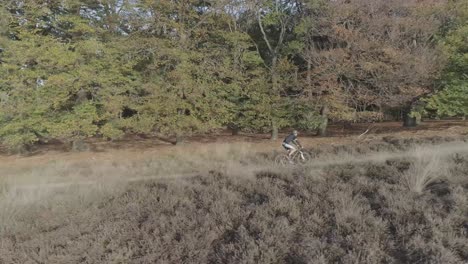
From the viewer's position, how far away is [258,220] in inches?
226

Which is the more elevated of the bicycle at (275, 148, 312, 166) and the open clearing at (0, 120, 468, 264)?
the open clearing at (0, 120, 468, 264)

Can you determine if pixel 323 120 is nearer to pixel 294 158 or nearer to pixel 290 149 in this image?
pixel 290 149

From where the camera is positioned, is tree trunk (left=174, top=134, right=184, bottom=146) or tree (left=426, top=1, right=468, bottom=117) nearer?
tree (left=426, top=1, right=468, bottom=117)

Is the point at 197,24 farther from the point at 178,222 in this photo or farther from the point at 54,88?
the point at 178,222

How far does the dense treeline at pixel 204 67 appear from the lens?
2081cm

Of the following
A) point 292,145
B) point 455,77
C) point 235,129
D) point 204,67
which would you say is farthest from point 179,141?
point 455,77

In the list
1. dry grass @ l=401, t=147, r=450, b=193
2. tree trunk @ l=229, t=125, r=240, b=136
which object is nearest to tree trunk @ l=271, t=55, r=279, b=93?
tree trunk @ l=229, t=125, r=240, b=136

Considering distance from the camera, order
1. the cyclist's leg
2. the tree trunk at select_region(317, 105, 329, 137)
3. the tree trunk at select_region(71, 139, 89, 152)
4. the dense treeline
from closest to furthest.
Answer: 1. the cyclist's leg
2. the dense treeline
3. the tree trunk at select_region(71, 139, 89, 152)
4. the tree trunk at select_region(317, 105, 329, 137)

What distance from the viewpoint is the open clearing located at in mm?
4793

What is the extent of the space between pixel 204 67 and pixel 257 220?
1764cm

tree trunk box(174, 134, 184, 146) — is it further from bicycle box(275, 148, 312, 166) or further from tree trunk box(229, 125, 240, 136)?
bicycle box(275, 148, 312, 166)

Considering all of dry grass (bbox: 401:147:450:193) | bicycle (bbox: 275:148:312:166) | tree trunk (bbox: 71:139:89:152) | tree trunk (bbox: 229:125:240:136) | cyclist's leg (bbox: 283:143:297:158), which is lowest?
tree trunk (bbox: 71:139:89:152)

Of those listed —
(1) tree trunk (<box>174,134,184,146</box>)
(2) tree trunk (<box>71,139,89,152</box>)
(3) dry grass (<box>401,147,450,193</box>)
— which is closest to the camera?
(3) dry grass (<box>401,147,450,193</box>)

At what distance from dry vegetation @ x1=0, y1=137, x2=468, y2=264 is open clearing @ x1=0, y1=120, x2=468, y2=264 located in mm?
17
